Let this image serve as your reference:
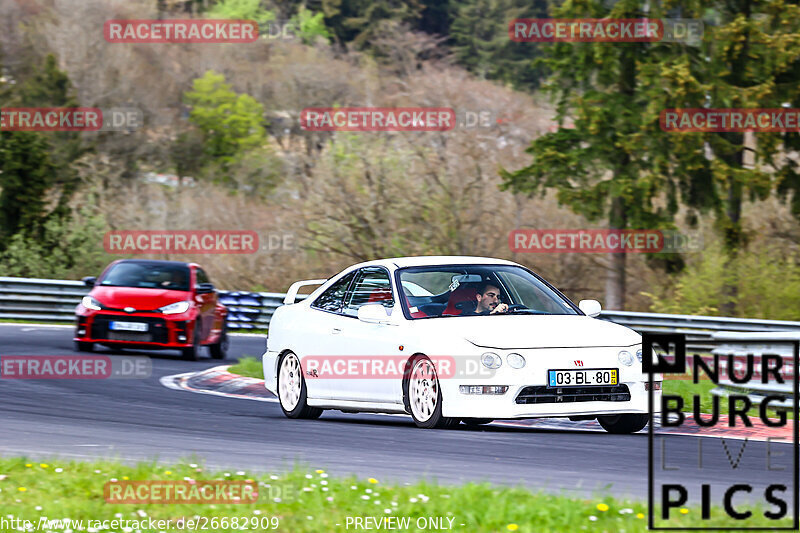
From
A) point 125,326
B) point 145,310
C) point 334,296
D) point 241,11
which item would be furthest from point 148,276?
point 241,11

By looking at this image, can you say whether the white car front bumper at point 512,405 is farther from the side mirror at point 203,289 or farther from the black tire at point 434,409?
the side mirror at point 203,289

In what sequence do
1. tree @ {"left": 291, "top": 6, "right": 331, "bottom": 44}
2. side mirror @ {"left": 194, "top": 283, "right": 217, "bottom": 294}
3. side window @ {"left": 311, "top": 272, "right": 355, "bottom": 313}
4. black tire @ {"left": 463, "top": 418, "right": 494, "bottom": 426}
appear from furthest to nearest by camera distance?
tree @ {"left": 291, "top": 6, "right": 331, "bottom": 44} → side mirror @ {"left": 194, "top": 283, "right": 217, "bottom": 294} → side window @ {"left": 311, "top": 272, "right": 355, "bottom": 313} → black tire @ {"left": 463, "top": 418, "right": 494, "bottom": 426}

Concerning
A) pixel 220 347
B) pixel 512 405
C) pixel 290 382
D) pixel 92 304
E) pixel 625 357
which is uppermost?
pixel 625 357

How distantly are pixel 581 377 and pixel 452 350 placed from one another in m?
1.10

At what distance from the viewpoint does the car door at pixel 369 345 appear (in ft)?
38.9

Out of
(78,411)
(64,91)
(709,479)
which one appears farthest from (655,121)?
(64,91)

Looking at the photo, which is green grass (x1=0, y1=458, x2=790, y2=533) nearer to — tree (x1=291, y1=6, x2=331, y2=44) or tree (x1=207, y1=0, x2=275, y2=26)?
tree (x1=291, y1=6, x2=331, y2=44)

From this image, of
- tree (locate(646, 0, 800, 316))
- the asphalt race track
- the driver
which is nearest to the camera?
the asphalt race track

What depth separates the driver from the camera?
12.0 metres

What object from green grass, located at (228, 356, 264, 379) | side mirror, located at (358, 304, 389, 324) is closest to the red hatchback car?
green grass, located at (228, 356, 264, 379)

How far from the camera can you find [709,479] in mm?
8734

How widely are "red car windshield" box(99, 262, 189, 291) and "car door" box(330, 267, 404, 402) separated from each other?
859 cm

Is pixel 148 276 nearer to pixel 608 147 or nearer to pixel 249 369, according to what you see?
pixel 249 369

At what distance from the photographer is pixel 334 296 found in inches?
522
